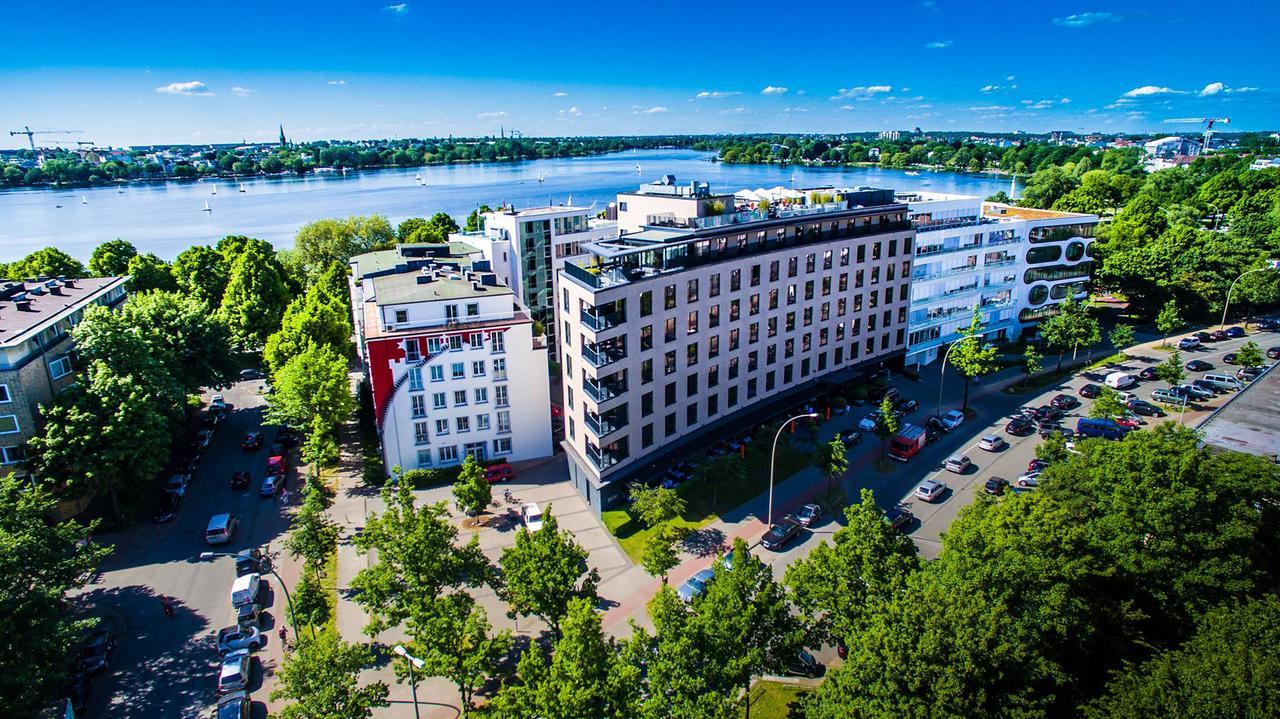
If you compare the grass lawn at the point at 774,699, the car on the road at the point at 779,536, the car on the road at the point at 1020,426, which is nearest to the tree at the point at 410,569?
the grass lawn at the point at 774,699

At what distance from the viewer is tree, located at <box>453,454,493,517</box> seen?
44906 mm

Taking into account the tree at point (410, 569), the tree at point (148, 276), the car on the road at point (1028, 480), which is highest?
the tree at point (148, 276)

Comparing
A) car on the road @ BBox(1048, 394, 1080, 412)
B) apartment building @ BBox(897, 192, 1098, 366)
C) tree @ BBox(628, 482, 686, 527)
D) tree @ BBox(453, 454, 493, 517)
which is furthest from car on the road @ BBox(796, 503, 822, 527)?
car on the road @ BBox(1048, 394, 1080, 412)

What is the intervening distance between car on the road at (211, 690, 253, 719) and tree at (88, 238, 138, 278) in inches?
2923

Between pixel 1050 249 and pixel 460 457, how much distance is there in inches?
2788

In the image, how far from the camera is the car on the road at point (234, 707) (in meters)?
30.7

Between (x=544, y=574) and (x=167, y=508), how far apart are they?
1392 inches

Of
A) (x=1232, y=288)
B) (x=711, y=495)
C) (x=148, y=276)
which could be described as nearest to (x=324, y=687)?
(x=711, y=495)

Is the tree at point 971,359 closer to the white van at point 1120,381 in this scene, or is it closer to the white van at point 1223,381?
the white van at point 1120,381

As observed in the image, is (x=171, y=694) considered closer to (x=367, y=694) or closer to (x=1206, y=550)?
(x=367, y=694)

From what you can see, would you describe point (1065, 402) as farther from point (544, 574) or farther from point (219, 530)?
point (219, 530)

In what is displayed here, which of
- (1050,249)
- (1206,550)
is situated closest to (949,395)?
(1050,249)

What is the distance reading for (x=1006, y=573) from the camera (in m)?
27.7

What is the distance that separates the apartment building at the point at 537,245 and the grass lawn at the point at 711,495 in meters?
33.2
